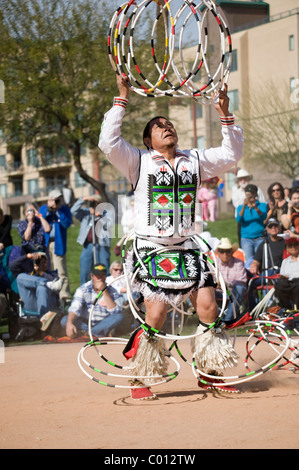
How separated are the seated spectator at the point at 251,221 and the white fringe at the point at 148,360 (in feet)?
20.0

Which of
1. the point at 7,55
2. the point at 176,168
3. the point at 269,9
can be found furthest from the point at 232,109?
the point at 176,168

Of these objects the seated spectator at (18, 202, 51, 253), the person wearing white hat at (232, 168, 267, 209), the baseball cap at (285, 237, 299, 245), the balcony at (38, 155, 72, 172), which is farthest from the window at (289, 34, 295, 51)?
the seated spectator at (18, 202, 51, 253)

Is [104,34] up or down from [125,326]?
up

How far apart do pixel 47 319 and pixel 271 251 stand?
11.8 feet

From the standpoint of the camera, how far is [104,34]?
1440 centimetres

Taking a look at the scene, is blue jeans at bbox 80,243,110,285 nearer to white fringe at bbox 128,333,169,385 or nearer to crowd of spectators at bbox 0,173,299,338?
crowd of spectators at bbox 0,173,299,338

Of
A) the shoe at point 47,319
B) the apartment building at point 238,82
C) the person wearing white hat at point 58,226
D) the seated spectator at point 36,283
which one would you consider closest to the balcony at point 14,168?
the apartment building at point 238,82

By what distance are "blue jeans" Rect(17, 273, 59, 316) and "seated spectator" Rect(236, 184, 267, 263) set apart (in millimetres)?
3289

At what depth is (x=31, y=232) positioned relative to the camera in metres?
10.8

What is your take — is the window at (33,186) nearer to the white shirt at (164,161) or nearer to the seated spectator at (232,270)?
the seated spectator at (232,270)

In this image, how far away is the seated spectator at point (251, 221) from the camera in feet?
37.9

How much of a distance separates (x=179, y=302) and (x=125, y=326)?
4082mm

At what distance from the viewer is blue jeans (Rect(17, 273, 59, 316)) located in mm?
10070

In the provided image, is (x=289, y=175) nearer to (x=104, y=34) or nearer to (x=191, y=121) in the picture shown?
(x=191, y=121)
